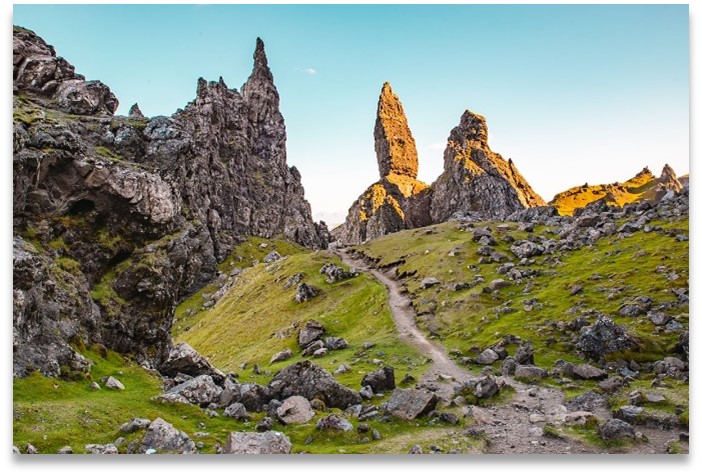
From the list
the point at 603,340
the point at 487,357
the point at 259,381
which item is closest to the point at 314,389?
the point at 487,357

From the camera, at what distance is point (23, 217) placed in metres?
29.3

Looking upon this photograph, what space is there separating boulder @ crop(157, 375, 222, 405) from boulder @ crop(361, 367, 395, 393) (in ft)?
39.5

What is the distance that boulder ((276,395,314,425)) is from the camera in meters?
25.6

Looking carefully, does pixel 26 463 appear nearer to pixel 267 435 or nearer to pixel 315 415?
pixel 267 435

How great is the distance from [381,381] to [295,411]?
11143 mm

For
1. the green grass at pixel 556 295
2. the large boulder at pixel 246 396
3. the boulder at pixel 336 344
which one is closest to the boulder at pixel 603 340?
the green grass at pixel 556 295

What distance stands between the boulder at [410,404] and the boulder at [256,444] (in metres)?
8.66

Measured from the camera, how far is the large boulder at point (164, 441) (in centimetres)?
1905

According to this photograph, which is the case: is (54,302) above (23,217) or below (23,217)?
below

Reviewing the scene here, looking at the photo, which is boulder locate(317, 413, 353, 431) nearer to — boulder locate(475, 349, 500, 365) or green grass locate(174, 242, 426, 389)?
green grass locate(174, 242, 426, 389)

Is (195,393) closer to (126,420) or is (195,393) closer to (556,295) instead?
(126,420)

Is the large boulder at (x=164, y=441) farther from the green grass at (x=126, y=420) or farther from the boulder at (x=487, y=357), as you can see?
the boulder at (x=487, y=357)

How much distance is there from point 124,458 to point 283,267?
109 metres

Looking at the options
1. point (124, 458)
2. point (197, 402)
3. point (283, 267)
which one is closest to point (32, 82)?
point (197, 402)
